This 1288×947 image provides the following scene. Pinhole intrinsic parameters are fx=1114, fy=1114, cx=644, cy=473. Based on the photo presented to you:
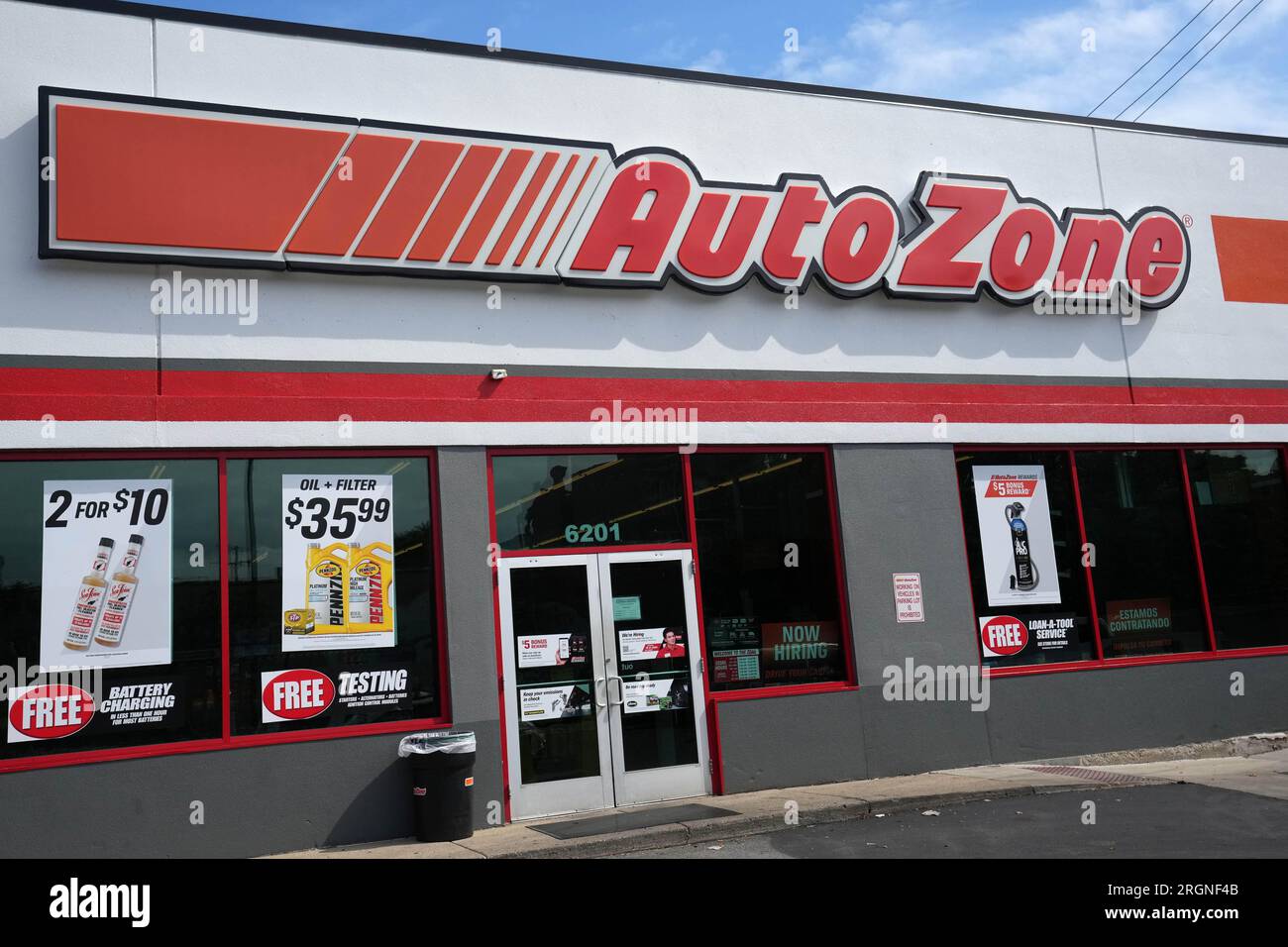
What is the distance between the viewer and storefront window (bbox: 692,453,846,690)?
1206 centimetres

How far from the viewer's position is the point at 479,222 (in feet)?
38.1

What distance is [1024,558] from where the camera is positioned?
44.3 feet

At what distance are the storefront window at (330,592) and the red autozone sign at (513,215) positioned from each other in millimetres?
2198

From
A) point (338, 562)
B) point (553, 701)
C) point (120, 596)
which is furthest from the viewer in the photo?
point (553, 701)

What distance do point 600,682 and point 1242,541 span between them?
9.03 meters

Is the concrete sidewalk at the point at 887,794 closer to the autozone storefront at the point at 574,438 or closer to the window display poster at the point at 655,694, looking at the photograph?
the autozone storefront at the point at 574,438

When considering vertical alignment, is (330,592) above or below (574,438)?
below

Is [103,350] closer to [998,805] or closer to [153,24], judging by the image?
[153,24]

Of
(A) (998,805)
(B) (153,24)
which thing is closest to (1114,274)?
(A) (998,805)

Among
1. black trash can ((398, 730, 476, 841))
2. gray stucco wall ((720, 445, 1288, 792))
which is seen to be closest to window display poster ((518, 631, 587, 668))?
black trash can ((398, 730, 476, 841))

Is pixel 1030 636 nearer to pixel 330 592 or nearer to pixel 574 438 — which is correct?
pixel 574 438

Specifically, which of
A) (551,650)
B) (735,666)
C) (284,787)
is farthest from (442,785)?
(735,666)

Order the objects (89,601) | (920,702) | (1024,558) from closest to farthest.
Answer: (89,601)
(920,702)
(1024,558)
